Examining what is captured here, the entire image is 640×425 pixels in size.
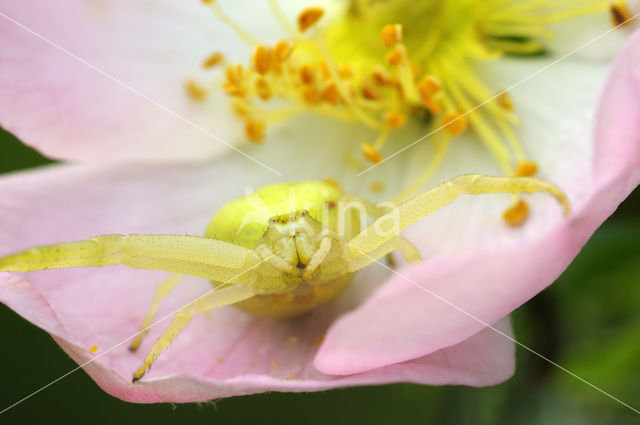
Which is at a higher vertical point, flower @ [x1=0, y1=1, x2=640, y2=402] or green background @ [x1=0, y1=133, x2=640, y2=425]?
flower @ [x1=0, y1=1, x2=640, y2=402]

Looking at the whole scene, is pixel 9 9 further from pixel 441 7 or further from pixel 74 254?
pixel 441 7

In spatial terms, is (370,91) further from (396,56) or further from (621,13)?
(621,13)

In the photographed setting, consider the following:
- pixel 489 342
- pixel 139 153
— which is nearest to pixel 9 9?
pixel 139 153

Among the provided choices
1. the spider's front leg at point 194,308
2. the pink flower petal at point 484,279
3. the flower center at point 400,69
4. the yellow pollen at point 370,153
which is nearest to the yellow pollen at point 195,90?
the flower center at point 400,69

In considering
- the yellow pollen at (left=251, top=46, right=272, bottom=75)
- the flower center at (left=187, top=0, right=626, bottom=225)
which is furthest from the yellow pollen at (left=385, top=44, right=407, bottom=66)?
the yellow pollen at (left=251, top=46, right=272, bottom=75)

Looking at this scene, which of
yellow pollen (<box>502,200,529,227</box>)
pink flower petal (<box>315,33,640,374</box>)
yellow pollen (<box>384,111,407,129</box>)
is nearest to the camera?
pink flower petal (<box>315,33,640,374</box>)

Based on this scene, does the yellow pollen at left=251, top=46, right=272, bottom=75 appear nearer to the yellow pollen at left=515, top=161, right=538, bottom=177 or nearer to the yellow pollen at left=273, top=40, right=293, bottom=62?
the yellow pollen at left=273, top=40, right=293, bottom=62

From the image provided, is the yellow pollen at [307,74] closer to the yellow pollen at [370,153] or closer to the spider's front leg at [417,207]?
the yellow pollen at [370,153]

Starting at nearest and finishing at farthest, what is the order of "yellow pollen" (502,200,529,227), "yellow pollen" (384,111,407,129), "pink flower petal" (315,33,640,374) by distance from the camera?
"pink flower petal" (315,33,640,374) < "yellow pollen" (502,200,529,227) < "yellow pollen" (384,111,407,129)
